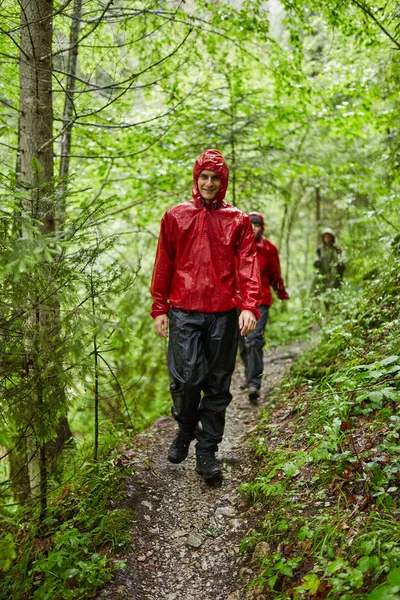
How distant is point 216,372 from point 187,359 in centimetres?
35

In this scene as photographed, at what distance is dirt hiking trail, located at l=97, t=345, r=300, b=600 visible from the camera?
3.15m

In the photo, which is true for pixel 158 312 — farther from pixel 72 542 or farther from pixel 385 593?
pixel 385 593

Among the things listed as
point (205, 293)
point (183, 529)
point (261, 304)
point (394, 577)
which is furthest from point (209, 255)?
point (261, 304)

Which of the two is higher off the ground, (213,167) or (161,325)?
(213,167)

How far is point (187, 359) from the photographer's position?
14.0 ft

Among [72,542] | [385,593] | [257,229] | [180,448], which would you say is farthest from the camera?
[257,229]

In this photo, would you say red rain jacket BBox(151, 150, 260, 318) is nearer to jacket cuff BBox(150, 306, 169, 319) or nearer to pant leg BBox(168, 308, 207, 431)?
jacket cuff BBox(150, 306, 169, 319)

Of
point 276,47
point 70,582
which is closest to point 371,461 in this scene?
point 70,582

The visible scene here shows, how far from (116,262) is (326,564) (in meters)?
2.70

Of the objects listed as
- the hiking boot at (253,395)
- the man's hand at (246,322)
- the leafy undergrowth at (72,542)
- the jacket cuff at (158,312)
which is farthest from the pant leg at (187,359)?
the hiking boot at (253,395)

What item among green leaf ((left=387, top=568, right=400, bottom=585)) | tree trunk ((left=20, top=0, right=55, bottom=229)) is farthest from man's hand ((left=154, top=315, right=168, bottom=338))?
green leaf ((left=387, top=568, right=400, bottom=585))

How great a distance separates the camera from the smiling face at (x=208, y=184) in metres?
4.35

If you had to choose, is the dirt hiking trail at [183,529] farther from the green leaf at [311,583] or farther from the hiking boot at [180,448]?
the green leaf at [311,583]

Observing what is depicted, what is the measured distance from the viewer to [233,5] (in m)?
6.44
